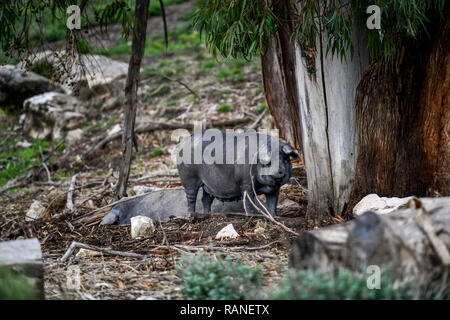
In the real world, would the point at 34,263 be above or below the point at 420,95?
below

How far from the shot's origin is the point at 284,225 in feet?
17.1

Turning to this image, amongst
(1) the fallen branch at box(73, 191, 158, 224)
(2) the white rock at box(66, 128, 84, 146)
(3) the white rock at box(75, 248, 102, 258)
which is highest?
(2) the white rock at box(66, 128, 84, 146)

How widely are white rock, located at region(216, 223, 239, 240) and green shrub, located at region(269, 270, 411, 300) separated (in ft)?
6.81

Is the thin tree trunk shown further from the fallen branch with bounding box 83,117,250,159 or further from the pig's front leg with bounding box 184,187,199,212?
the fallen branch with bounding box 83,117,250,159

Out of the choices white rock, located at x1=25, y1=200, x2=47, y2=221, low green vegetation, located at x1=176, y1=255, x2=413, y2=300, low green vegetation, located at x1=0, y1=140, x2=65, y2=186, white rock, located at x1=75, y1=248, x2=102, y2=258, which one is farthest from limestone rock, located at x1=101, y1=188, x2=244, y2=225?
low green vegetation, located at x1=0, y1=140, x2=65, y2=186

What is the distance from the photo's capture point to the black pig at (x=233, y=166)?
529 centimetres

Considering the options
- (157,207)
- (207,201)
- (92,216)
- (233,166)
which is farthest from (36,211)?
(233,166)

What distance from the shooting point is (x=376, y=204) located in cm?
481

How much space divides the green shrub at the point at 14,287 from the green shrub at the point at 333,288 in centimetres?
154

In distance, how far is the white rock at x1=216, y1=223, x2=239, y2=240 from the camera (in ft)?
16.6

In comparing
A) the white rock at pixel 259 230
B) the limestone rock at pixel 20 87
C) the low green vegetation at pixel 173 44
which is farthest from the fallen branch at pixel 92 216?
the low green vegetation at pixel 173 44
